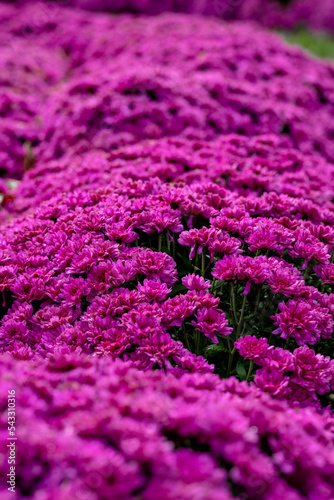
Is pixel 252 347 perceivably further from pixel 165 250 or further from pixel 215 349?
pixel 165 250

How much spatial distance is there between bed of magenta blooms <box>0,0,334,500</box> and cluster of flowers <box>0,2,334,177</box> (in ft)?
0.08

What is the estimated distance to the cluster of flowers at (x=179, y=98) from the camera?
15.4 ft

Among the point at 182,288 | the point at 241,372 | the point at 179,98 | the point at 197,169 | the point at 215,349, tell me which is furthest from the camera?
the point at 179,98

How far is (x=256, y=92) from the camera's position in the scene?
5410 mm

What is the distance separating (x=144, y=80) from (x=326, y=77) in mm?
3090

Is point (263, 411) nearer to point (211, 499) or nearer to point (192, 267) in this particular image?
point (211, 499)

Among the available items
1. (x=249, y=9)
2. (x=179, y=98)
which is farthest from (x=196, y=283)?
(x=249, y=9)

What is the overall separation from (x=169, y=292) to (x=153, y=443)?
1.08m

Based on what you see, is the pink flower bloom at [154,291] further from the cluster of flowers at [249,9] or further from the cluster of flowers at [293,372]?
the cluster of flowers at [249,9]

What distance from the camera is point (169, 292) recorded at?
7.34 feet

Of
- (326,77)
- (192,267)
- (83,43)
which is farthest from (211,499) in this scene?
(83,43)

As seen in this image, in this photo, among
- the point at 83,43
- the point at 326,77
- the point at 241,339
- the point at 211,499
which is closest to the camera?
the point at 211,499

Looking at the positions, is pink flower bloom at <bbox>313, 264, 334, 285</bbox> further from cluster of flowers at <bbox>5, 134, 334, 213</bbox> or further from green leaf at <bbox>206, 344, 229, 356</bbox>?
cluster of flowers at <bbox>5, 134, 334, 213</bbox>

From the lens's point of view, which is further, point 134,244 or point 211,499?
point 134,244
